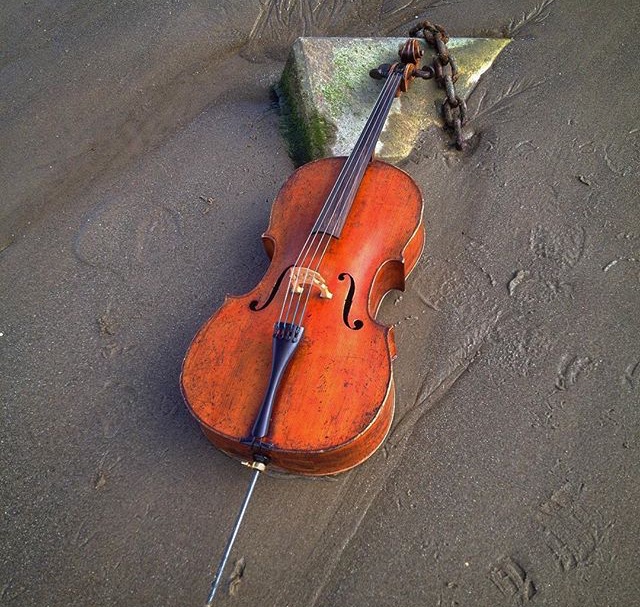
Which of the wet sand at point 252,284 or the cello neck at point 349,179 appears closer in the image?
the wet sand at point 252,284

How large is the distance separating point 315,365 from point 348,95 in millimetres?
2436

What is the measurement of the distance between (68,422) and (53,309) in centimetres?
74

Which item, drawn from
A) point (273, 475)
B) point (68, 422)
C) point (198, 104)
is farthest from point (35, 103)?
point (273, 475)

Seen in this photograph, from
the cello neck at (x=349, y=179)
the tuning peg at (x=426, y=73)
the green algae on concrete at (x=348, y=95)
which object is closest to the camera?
the cello neck at (x=349, y=179)

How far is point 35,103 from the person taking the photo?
14.0 feet

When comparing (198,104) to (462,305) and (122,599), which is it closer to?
(462,305)

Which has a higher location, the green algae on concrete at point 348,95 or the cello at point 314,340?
the green algae on concrete at point 348,95

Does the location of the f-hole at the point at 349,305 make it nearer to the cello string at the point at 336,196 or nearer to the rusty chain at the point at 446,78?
the cello string at the point at 336,196

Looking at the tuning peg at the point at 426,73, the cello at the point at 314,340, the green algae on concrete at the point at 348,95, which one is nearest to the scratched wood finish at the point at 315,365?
the cello at the point at 314,340

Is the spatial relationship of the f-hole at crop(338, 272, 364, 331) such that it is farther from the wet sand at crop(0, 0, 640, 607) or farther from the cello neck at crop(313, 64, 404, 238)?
the wet sand at crop(0, 0, 640, 607)

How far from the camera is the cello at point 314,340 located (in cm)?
221

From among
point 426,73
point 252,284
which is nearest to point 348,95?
point 426,73

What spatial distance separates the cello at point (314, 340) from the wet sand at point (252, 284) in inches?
15.2

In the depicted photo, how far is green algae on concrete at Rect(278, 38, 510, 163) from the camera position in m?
3.87
